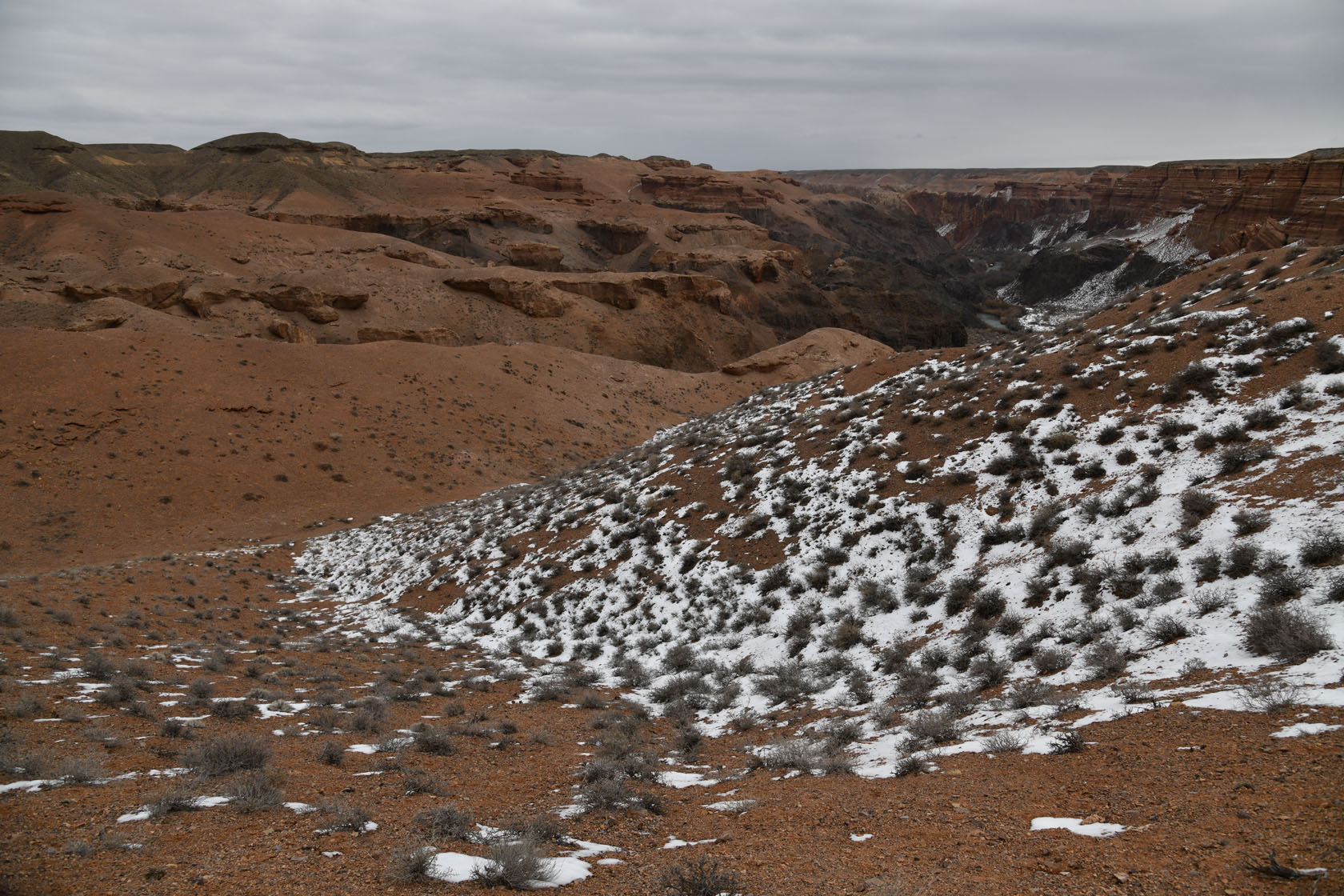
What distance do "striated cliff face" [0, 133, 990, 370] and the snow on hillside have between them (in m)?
26.2

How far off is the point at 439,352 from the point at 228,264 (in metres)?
20.9

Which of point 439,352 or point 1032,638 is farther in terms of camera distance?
point 439,352

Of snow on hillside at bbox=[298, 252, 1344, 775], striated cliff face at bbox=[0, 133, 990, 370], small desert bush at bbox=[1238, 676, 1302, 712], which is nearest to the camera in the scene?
small desert bush at bbox=[1238, 676, 1302, 712]

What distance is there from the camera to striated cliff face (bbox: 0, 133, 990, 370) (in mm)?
37344

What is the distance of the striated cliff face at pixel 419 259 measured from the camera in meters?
37.3

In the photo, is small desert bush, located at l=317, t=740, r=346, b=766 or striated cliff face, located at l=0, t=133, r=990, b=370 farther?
striated cliff face, located at l=0, t=133, r=990, b=370

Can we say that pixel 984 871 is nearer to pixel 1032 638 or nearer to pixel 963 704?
pixel 963 704

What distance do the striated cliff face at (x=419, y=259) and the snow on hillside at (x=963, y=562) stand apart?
26.2 metres

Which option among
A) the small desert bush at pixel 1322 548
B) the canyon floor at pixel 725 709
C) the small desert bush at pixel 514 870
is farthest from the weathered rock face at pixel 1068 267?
the small desert bush at pixel 514 870

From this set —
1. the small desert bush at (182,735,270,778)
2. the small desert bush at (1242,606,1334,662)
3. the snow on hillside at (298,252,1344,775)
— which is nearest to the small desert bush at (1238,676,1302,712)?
A: the snow on hillside at (298,252,1344,775)

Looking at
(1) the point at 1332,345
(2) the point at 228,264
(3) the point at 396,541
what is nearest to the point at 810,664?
(1) the point at 1332,345

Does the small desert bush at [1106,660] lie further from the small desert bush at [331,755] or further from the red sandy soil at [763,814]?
the small desert bush at [331,755]

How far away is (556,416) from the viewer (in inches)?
1230

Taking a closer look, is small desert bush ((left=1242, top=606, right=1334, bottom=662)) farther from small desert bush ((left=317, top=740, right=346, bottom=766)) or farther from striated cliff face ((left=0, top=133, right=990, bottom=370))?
striated cliff face ((left=0, top=133, right=990, bottom=370))
